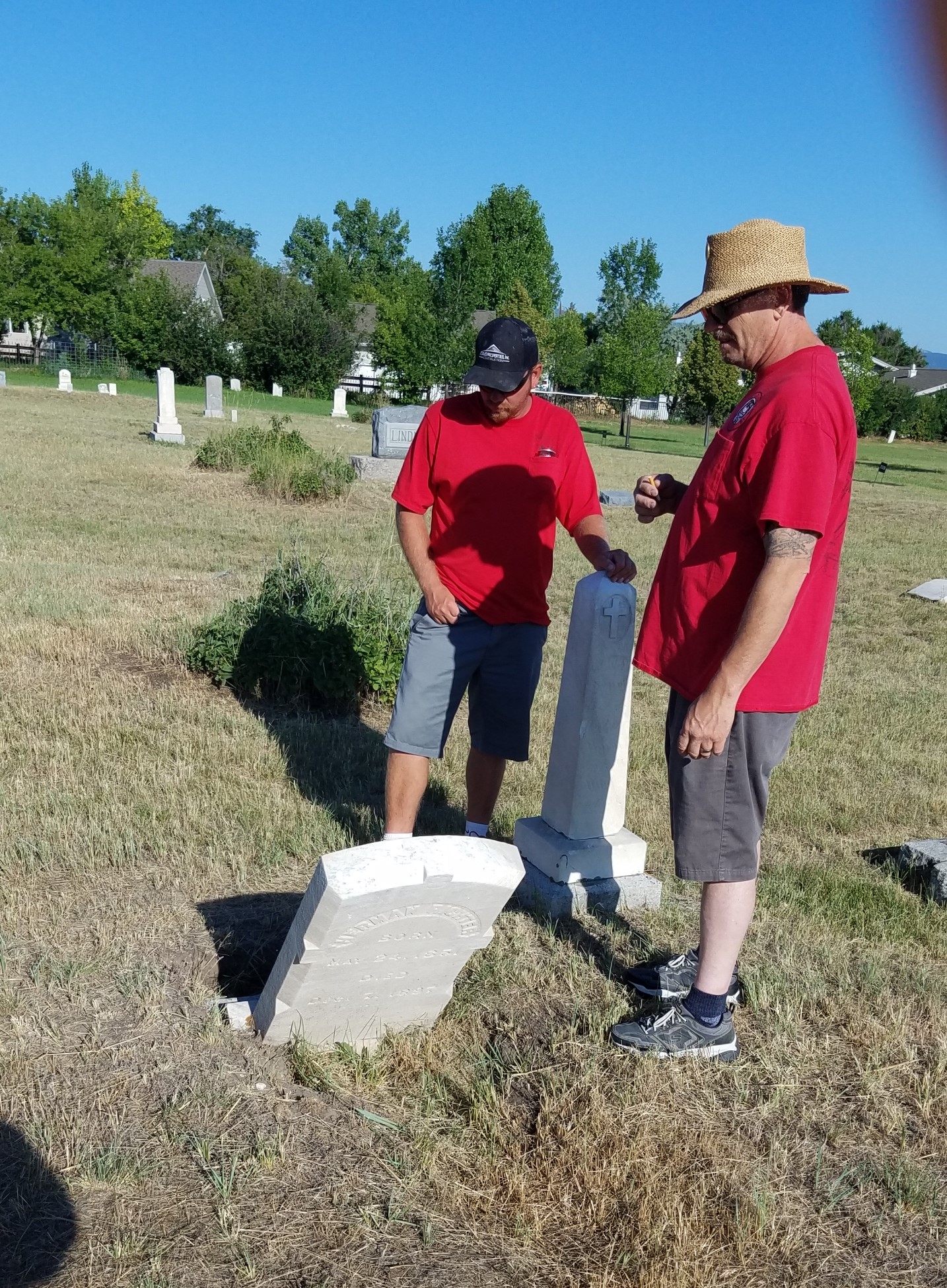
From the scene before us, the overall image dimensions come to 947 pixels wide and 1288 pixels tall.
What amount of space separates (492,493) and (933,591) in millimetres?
8951

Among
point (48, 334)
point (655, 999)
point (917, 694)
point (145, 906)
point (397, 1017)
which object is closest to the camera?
point (397, 1017)

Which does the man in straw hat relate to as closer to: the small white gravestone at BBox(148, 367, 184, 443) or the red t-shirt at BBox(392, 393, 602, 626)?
the red t-shirt at BBox(392, 393, 602, 626)

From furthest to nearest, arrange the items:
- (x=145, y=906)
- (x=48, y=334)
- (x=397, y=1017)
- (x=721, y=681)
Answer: (x=48, y=334) < (x=145, y=906) < (x=397, y=1017) < (x=721, y=681)

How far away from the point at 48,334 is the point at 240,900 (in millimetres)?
53760

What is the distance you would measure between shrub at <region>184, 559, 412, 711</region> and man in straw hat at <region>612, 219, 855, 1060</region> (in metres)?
3.36

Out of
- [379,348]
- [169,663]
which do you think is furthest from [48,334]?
[169,663]

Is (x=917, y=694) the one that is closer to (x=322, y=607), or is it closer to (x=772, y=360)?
(x=322, y=607)

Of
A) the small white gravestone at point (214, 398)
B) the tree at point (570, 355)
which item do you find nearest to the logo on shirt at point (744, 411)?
the small white gravestone at point (214, 398)

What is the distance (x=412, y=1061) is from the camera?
3.01 metres

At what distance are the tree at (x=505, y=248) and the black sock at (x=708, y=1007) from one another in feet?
173

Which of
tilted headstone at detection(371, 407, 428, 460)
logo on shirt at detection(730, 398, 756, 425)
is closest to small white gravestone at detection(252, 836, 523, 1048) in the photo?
logo on shirt at detection(730, 398, 756, 425)

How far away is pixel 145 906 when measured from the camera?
12.3 ft

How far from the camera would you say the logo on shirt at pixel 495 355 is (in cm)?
346

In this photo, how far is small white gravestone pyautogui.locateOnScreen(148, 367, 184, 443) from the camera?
20.2m
